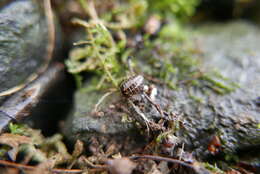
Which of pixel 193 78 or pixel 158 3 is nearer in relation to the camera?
pixel 193 78

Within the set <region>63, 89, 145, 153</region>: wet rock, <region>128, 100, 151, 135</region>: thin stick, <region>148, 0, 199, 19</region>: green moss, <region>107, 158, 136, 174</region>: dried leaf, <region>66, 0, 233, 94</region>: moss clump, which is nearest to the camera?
<region>107, 158, 136, 174</region>: dried leaf

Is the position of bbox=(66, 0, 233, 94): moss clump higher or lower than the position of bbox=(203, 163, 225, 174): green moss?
higher

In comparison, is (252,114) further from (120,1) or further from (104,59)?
(120,1)

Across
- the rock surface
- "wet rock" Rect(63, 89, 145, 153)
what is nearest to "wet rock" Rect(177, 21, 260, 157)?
the rock surface

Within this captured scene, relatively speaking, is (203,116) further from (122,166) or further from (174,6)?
(174,6)

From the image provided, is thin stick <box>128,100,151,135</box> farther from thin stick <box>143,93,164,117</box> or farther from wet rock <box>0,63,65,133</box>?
wet rock <box>0,63,65,133</box>

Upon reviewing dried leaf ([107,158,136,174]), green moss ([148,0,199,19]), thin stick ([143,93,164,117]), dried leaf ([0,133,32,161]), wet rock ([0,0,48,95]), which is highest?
green moss ([148,0,199,19])

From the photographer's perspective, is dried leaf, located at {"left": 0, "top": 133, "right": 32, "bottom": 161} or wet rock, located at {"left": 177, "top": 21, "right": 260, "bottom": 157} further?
wet rock, located at {"left": 177, "top": 21, "right": 260, "bottom": 157}

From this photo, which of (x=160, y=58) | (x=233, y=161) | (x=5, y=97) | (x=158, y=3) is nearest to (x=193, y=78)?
(x=160, y=58)

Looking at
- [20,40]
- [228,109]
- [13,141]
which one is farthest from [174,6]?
[13,141]
